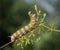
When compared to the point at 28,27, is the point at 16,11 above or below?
below

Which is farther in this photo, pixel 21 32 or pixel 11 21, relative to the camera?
pixel 11 21

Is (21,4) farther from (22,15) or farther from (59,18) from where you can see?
(59,18)

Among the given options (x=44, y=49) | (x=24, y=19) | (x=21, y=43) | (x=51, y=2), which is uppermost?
(x=21, y=43)

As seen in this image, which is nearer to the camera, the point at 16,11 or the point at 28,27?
the point at 28,27

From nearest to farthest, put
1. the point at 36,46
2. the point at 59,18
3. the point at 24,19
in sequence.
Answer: the point at 36,46 → the point at 59,18 → the point at 24,19

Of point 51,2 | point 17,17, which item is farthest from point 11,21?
point 51,2

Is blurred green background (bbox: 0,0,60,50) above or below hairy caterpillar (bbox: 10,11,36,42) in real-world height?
below

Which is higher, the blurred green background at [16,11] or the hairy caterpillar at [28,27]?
the hairy caterpillar at [28,27]

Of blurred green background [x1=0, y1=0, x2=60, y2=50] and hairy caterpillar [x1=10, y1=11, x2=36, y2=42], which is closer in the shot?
hairy caterpillar [x1=10, y1=11, x2=36, y2=42]

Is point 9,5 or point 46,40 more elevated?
point 9,5

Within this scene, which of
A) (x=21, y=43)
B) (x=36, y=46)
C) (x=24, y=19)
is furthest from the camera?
(x=24, y=19)

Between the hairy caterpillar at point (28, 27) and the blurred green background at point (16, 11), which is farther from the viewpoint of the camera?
the blurred green background at point (16, 11)
